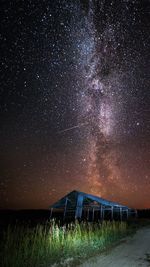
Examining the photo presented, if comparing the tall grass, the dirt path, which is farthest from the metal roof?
the dirt path

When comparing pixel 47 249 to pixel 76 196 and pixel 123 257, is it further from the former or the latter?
pixel 76 196

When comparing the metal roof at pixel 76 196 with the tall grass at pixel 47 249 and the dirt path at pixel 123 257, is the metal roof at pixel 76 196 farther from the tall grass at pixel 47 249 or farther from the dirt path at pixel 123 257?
the dirt path at pixel 123 257

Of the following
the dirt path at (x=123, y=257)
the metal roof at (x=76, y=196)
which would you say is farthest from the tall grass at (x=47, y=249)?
the metal roof at (x=76, y=196)

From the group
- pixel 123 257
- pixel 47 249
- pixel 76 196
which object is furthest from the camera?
pixel 76 196

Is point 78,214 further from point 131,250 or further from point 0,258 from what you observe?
point 0,258

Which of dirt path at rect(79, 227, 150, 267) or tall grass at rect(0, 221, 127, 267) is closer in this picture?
tall grass at rect(0, 221, 127, 267)

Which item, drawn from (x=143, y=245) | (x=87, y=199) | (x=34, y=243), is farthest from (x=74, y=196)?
(x=34, y=243)

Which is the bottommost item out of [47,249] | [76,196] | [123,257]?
[123,257]

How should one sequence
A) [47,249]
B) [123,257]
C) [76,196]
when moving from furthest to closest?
1. [76,196]
2. [123,257]
3. [47,249]

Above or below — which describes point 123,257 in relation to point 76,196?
below

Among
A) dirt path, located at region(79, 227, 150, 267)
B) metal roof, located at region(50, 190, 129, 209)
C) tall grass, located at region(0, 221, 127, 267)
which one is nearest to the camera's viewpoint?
tall grass, located at region(0, 221, 127, 267)

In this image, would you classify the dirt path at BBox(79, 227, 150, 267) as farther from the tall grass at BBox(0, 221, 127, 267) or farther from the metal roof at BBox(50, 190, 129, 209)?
the metal roof at BBox(50, 190, 129, 209)

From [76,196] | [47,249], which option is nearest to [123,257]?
[47,249]

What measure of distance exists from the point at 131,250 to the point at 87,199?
1534cm
